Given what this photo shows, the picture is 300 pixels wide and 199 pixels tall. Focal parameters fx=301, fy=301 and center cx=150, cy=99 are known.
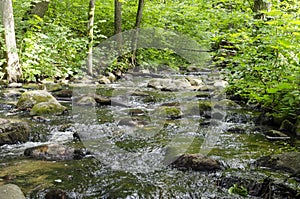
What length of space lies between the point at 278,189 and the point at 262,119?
10.8 ft

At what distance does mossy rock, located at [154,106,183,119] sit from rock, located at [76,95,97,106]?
1.81m

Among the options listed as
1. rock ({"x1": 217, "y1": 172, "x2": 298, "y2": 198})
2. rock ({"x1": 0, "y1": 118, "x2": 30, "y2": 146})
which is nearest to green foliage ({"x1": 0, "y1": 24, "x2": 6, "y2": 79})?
rock ({"x1": 0, "y1": 118, "x2": 30, "y2": 146})

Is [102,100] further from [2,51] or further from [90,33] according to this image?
Result: [90,33]

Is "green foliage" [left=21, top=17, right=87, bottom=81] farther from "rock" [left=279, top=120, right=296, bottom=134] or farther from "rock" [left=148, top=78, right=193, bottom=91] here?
"rock" [left=279, top=120, right=296, bottom=134]

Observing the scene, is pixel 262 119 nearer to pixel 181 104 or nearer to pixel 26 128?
pixel 181 104

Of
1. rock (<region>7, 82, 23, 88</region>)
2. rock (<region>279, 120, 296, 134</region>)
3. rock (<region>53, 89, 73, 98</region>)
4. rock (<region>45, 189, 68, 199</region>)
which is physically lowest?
rock (<region>45, 189, 68, 199</region>)

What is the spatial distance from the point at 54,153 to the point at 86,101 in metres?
3.69

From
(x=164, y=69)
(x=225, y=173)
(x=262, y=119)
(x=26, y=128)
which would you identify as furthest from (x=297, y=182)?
(x=164, y=69)

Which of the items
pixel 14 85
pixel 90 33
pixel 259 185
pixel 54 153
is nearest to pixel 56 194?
pixel 54 153

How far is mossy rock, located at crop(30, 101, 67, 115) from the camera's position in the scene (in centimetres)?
631

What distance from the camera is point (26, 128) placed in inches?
188

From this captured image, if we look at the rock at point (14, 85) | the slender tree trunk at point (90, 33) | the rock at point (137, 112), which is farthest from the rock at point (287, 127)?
the slender tree trunk at point (90, 33)

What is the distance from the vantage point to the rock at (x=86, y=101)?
750 cm

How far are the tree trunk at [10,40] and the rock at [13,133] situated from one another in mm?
4638
